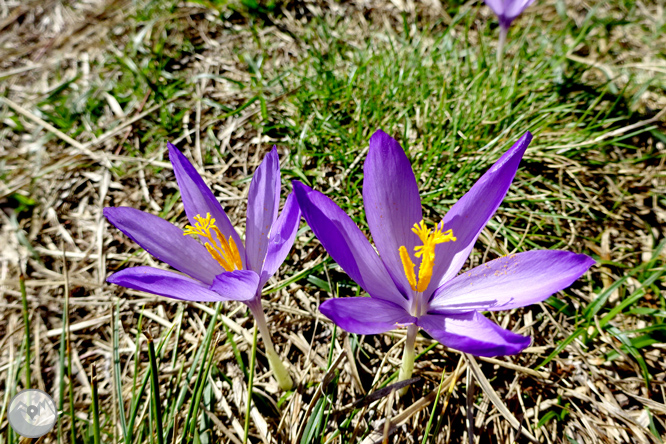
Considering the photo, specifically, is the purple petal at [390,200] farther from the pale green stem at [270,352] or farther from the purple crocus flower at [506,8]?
the purple crocus flower at [506,8]

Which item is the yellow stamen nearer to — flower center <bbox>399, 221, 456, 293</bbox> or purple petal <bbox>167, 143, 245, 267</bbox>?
flower center <bbox>399, 221, 456, 293</bbox>

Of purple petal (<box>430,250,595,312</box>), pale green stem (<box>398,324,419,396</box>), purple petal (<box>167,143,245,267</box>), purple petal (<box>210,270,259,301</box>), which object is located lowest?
pale green stem (<box>398,324,419,396</box>)

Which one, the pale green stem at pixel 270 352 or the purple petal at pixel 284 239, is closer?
the purple petal at pixel 284 239

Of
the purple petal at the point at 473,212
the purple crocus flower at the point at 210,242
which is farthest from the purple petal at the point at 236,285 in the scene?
the purple petal at the point at 473,212

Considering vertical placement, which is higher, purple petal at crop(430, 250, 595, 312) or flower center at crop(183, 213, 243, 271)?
flower center at crop(183, 213, 243, 271)

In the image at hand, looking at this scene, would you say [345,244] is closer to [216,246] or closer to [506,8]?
[216,246]

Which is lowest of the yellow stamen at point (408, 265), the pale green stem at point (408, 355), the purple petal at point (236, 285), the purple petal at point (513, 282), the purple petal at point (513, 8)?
the pale green stem at point (408, 355)

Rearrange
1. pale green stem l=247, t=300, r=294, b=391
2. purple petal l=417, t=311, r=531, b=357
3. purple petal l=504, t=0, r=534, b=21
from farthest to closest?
purple petal l=504, t=0, r=534, b=21
pale green stem l=247, t=300, r=294, b=391
purple petal l=417, t=311, r=531, b=357

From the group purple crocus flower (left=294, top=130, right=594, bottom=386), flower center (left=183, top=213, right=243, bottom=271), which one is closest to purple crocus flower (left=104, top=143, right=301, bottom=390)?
flower center (left=183, top=213, right=243, bottom=271)
